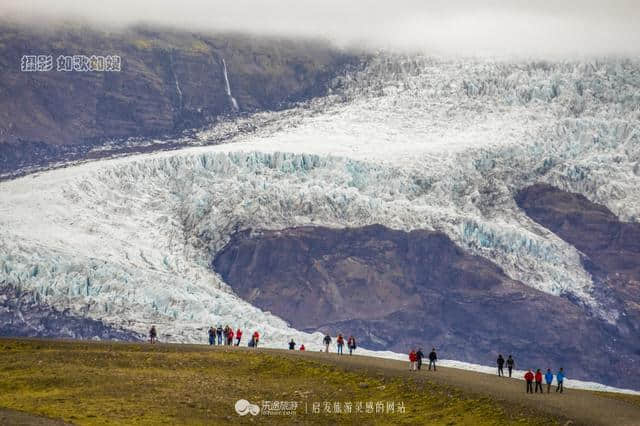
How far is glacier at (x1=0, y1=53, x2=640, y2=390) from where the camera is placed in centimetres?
14562

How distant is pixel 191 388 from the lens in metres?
75.9

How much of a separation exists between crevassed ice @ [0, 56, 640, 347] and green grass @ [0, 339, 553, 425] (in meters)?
56.4

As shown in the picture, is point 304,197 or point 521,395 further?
point 304,197

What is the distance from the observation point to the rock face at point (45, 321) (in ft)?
488

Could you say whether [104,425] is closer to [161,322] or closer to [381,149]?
[161,322]

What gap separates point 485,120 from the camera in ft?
644

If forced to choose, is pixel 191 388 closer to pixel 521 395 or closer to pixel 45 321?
pixel 521 395

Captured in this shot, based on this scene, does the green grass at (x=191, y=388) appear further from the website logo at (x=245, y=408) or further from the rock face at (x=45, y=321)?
the rock face at (x=45, y=321)

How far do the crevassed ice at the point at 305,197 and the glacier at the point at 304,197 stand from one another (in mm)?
206

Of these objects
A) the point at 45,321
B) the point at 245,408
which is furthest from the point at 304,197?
the point at 245,408

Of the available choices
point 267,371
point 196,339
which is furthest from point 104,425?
point 196,339

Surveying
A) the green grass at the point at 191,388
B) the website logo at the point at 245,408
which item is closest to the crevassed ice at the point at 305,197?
the green grass at the point at 191,388

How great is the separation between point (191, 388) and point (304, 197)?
337 ft

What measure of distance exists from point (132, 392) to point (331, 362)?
46.0ft
